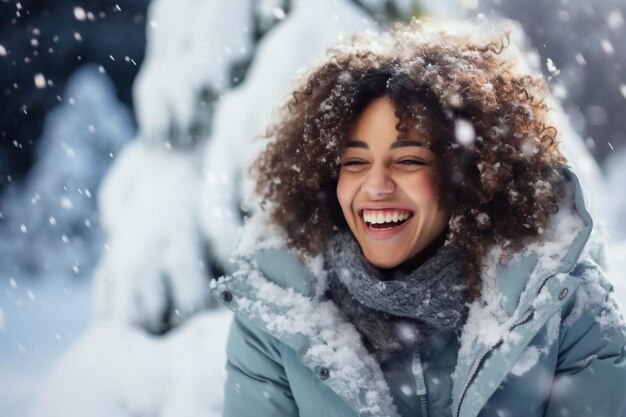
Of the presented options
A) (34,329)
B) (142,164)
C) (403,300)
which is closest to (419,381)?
(403,300)

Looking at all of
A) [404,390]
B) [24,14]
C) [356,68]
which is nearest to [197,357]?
[404,390]

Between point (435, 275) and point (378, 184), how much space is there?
331 millimetres

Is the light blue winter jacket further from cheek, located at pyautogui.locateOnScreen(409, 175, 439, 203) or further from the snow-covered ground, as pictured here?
the snow-covered ground

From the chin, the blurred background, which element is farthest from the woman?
the blurred background

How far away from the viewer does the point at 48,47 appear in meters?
4.44

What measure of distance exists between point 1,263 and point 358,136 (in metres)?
4.12

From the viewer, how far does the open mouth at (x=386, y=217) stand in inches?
70.1

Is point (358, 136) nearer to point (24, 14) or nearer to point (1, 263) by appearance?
point (24, 14)

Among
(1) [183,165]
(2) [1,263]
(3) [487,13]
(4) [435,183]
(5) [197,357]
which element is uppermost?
(3) [487,13]

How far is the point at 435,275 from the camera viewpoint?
5.90 feet

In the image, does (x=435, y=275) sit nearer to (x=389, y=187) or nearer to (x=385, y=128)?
(x=389, y=187)

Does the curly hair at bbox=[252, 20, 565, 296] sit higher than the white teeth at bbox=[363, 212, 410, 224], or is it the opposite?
the curly hair at bbox=[252, 20, 565, 296]

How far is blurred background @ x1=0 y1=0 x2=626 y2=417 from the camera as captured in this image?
3557 millimetres

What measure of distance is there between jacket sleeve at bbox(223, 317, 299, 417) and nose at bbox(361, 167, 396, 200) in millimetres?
563
